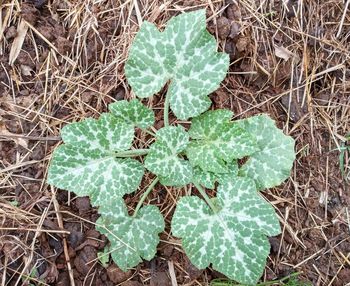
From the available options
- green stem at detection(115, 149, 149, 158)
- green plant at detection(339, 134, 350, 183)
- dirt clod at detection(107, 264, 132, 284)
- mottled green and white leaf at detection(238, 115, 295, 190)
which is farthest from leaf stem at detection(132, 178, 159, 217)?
green plant at detection(339, 134, 350, 183)

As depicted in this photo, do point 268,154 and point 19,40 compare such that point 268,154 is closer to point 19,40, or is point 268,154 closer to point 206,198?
point 206,198

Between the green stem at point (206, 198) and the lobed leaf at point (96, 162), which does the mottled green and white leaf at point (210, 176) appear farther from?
the lobed leaf at point (96, 162)

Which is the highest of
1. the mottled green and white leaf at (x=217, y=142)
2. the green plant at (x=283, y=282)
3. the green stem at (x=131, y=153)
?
the mottled green and white leaf at (x=217, y=142)

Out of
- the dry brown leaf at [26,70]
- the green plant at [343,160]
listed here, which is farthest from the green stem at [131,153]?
the green plant at [343,160]

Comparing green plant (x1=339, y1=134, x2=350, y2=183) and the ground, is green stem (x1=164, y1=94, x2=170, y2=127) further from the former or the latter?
green plant (x1=339, y1=134, x2=350, y2=183)

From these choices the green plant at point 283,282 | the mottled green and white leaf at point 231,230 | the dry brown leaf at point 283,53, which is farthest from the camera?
the dry brown leaf at point 283,53

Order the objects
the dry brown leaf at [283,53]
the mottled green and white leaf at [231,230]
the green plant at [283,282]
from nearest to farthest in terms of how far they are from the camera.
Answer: the mottled green and white leaf at [231,230], the green plant at [283,282], the dry brown leaf at [283,53]

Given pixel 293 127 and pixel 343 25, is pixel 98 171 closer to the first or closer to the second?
pixel 293 127

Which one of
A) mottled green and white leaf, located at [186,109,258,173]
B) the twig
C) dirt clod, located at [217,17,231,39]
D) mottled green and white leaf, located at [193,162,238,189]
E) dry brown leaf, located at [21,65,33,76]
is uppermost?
dirt clod, located at [217,17,231,39]

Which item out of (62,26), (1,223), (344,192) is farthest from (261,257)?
(62,26)
